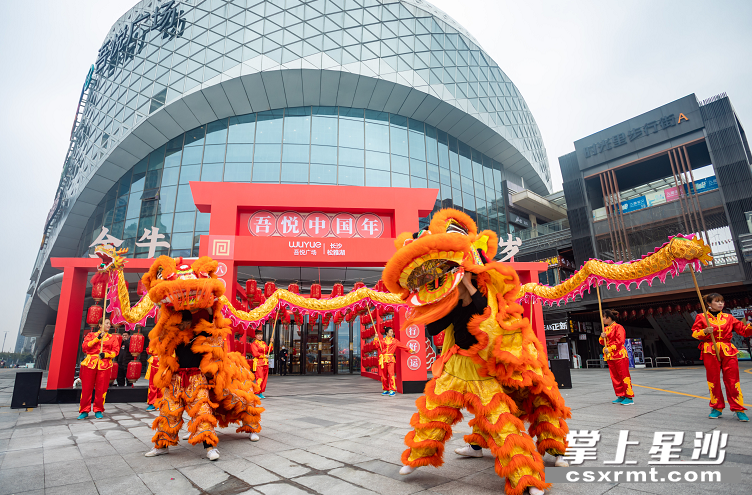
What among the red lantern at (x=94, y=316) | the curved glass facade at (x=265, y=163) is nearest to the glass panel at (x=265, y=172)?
the curved glass facade at (x=265, y=163)

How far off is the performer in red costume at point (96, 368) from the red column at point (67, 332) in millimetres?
3244

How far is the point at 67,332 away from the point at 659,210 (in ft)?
78.7

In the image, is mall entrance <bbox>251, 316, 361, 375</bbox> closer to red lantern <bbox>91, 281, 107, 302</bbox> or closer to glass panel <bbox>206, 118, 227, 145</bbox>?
glass panel <bbox>206, 118, 227, 145</bbox>

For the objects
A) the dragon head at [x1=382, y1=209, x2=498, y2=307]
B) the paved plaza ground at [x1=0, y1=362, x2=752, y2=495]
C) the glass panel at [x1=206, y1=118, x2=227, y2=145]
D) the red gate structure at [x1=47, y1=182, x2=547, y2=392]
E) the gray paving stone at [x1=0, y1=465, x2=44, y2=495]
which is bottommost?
the paved plaza ground at [x1=0, y1=362, x2=752, y2=495]

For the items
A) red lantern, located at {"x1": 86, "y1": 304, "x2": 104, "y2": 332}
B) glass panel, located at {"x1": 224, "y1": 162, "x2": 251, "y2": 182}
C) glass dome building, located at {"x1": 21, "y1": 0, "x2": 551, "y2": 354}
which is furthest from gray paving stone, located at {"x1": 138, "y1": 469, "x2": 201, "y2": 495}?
glass panel, located at {"x1": 224, "y1": 162, "x2": 251, "y2": 182}

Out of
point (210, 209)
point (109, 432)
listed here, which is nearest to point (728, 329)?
point (109, 432)

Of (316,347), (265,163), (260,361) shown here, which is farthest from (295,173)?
(260,361)

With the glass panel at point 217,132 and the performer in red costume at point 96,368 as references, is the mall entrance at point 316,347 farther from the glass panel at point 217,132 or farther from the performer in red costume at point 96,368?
the performer in red costume at point 96,368

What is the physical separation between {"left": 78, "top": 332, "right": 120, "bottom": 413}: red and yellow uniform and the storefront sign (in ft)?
13.6

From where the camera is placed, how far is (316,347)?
19.0 m

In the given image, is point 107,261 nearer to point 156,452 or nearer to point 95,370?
point 156,452

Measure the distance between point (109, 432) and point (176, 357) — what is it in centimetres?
229

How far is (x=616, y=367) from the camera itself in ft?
22.3

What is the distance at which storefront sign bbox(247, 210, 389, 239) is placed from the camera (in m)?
9.98
